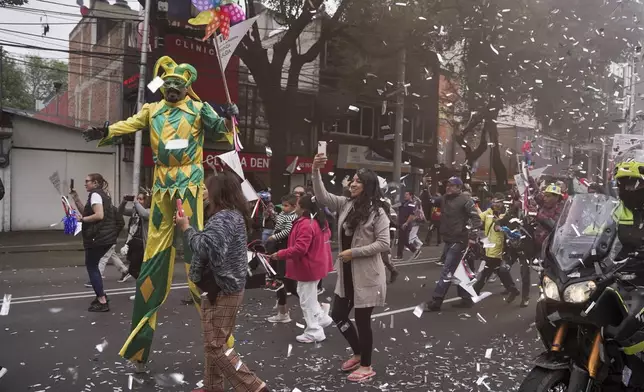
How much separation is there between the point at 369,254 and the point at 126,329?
3.25 metres

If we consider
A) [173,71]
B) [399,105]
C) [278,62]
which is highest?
[278,62]

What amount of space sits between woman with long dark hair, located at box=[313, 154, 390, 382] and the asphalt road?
13.0 inches

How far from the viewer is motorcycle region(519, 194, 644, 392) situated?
10.4 ft

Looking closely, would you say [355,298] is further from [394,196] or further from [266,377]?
Result: [394,196]

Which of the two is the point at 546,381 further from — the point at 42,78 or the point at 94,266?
the point at 42,78

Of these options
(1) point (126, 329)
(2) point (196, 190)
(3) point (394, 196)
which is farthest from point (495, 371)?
(3) point (394, 196)

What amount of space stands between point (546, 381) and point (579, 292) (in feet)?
1.81

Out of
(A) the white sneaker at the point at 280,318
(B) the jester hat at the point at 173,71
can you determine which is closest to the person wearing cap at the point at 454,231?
(A) the white sneaker at the point at 280,318

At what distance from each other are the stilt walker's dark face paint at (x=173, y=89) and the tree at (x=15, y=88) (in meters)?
28.0

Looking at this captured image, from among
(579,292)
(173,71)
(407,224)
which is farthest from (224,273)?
(407,224)

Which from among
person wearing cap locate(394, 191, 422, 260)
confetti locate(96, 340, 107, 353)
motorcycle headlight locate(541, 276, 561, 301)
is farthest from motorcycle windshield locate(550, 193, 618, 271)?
person wearing cap locate(394, 191, 422, 260)

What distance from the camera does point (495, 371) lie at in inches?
208

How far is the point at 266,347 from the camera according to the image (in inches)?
230

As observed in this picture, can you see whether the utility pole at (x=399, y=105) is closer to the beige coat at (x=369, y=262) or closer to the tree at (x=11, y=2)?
the tree at (x=11, y=2)
